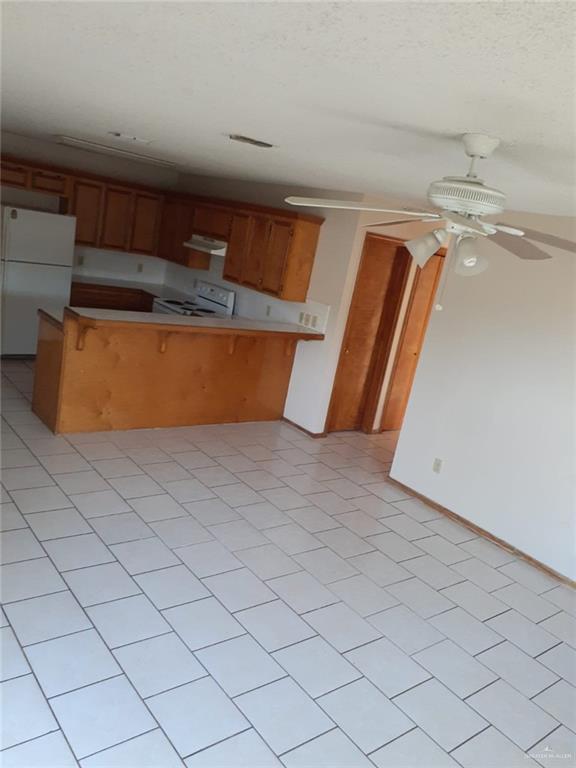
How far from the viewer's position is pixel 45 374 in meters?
4.58

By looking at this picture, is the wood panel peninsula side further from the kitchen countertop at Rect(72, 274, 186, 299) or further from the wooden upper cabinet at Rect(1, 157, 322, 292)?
the kitchen countertop at Rect(72, 274, 186, 299)

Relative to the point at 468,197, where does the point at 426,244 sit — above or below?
below

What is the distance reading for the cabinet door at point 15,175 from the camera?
222 inches

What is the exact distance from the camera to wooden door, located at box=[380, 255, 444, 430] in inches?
229

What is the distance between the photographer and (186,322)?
4.78 meters

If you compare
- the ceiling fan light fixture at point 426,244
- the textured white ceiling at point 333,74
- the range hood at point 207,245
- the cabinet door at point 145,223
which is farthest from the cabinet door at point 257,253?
the ceiling fan light fixture at point 426,244

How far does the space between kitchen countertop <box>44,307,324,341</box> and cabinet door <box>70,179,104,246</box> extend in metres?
1.76

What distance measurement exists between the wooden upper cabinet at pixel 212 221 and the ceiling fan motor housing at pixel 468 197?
4.06 m

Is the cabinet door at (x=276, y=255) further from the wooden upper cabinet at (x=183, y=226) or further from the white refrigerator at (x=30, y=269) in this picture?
the white refrigerator at (x=30, y=269)

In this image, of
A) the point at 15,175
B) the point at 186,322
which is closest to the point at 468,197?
the point at 186,322

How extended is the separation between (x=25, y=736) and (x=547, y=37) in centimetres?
246

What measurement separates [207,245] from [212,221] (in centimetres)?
27

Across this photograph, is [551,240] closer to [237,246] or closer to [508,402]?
[508,402]

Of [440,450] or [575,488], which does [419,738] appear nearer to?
[575,488]
